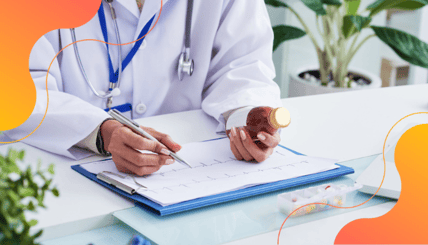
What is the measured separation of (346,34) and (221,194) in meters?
1.69

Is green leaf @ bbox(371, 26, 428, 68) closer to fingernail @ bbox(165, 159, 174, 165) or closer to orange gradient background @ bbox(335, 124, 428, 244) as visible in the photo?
orange gradient background @ bbox(335, 124, 428, 244)

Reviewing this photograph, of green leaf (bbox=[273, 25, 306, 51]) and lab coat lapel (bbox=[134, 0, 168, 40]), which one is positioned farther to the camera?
green leaf (bbox=[273, 25, 306, 51])

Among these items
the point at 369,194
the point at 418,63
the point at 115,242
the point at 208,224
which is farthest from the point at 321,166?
the point at 418,63

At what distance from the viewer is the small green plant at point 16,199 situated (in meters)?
0.23

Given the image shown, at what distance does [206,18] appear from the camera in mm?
1047

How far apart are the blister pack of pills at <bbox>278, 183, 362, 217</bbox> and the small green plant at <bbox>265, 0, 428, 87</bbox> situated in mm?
1456

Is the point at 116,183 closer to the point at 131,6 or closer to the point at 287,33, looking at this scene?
the point at 131,6

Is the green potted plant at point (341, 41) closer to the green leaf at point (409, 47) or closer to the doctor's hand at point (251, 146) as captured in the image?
the green leaf at point (409, 47)

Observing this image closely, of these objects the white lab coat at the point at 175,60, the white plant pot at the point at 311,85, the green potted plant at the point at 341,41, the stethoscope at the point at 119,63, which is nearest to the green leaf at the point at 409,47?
the green potted plant at the point at 341,41

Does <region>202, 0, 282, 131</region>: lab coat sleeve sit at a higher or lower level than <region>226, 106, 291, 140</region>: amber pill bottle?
higher

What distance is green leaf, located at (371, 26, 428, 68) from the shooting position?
190 centimetres

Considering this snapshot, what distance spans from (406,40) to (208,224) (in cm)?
177

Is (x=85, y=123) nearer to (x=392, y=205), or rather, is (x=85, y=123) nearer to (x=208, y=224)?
(x=208, y=224)

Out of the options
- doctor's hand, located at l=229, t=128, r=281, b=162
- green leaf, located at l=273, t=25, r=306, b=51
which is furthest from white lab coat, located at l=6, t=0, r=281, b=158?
green leaf, located at l=273, t=25, r=306, b=51
